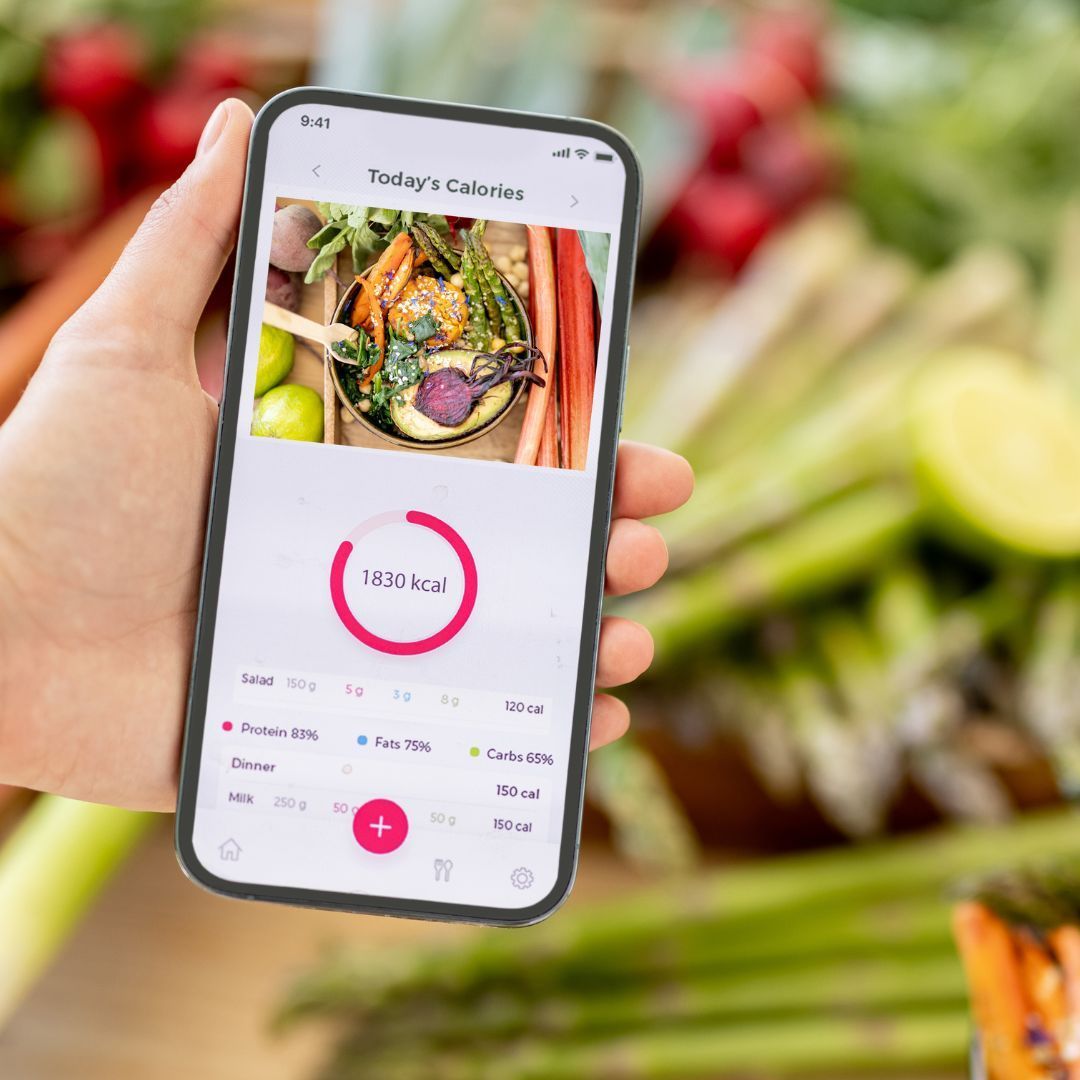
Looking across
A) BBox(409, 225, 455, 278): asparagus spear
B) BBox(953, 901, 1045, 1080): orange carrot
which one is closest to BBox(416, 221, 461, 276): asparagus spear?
BBox(409, 225, 455, 278): asparagus spear

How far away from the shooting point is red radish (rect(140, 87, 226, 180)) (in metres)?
1.07

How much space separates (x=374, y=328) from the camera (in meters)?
0.56

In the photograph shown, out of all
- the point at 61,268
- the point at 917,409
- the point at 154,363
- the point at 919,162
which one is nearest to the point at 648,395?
the point at 917,409

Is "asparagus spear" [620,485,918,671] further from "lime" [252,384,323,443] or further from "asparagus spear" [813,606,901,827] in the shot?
"lime" [252,384,323,443]

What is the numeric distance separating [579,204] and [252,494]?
21 cm

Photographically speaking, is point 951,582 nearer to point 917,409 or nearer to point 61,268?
point 917,409

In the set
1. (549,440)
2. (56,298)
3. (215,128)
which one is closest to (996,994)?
(549,440)

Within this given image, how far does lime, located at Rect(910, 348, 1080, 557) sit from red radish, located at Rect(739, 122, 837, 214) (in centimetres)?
33

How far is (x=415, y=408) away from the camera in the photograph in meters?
0.57

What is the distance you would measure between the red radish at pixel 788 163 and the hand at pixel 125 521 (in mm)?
733

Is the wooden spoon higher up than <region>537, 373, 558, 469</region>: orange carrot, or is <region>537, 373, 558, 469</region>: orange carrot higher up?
the wooden spoon

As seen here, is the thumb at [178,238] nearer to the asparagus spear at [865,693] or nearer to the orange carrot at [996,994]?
the orange carrot at [996,994]

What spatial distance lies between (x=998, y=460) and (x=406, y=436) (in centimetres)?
57

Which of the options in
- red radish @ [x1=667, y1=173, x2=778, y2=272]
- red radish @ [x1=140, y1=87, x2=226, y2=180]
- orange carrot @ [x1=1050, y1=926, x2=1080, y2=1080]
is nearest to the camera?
orange carrot @ [x1=1050, y1=926, x2=1080, y2=1080]
